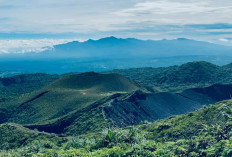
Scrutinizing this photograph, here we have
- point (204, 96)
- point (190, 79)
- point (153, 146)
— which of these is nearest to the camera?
point (153, 146)

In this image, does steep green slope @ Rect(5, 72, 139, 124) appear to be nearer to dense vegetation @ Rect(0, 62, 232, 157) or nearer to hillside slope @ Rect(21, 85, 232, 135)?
dense vegetation @ Rect(0, 62, 232, 157)

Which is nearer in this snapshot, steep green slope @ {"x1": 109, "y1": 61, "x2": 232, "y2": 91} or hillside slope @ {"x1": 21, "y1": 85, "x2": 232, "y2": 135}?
hillside slope @ {"x1": 21, "y1": 85, "x2": 232, "y2": 135}

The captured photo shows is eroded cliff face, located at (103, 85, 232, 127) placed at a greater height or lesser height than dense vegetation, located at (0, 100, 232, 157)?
lesser

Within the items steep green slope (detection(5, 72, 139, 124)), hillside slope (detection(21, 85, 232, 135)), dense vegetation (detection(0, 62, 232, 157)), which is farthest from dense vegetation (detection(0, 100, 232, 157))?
steep green slope (detection(5, 72, 139, 124))

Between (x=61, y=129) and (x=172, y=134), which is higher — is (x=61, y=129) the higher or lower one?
the lower one

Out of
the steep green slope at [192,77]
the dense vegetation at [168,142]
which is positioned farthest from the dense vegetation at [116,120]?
the steep green slope at [192,77]

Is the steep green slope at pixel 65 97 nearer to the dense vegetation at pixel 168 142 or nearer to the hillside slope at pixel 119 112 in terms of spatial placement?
the hillside slope at pixel 119 112

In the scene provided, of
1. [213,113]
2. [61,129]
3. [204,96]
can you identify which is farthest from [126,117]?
[204,96]

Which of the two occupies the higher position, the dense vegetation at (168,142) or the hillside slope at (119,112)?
the dense vegetation at (168,142)

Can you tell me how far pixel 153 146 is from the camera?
82.7ft

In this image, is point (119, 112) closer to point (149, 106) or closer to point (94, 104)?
point (94, 104)

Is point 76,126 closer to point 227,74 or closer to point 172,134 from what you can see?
point 172,134

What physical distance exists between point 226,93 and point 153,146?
265 ft

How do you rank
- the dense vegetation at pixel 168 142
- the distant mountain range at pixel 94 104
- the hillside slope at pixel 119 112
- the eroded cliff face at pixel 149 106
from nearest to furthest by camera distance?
the dense vegetation at pixel 168 142, the hillside slope at pixel 119 112, the distant mountain range at pixel 94 104, the eroded cliff face at pixel 149 106
